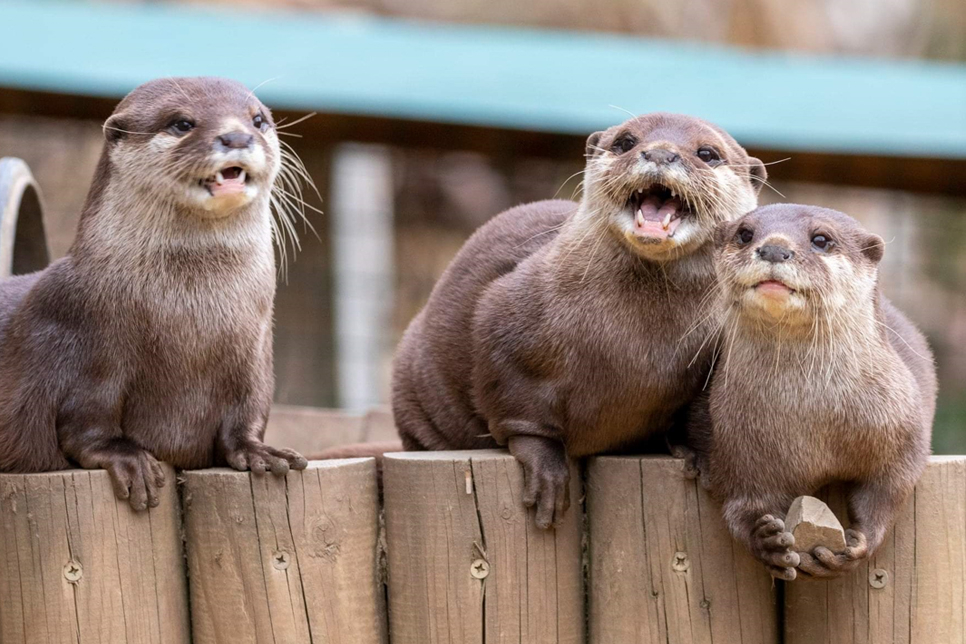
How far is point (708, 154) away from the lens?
253cm

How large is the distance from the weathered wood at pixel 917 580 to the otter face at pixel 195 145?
138 cm

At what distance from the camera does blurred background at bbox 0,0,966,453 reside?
18.8ft

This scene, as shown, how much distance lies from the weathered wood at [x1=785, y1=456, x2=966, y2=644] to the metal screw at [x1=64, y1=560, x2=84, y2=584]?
144 cm

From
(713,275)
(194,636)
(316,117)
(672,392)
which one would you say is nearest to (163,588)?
(194,636)

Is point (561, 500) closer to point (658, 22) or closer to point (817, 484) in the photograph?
point (817, 484)

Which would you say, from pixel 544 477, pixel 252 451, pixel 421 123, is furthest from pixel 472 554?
pixel 421 123

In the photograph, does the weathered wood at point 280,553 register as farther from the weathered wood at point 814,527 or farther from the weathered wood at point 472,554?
the weathered wood at point 814,527

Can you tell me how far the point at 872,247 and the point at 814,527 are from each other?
0.52 metres

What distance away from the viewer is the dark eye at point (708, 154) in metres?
2.52

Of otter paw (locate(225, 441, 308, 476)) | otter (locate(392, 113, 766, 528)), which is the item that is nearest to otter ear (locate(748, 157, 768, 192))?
otter (locate(392, 113, 766, 528))

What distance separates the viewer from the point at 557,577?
259 centimetres

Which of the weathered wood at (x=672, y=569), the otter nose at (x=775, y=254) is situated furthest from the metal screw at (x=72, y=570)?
the otter nose at (x=775, y=254)

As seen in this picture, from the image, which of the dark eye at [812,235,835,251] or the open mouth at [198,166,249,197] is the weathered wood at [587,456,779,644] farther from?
the open mouth at [198,166,249,197]

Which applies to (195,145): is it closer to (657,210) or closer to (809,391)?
(657,210)
